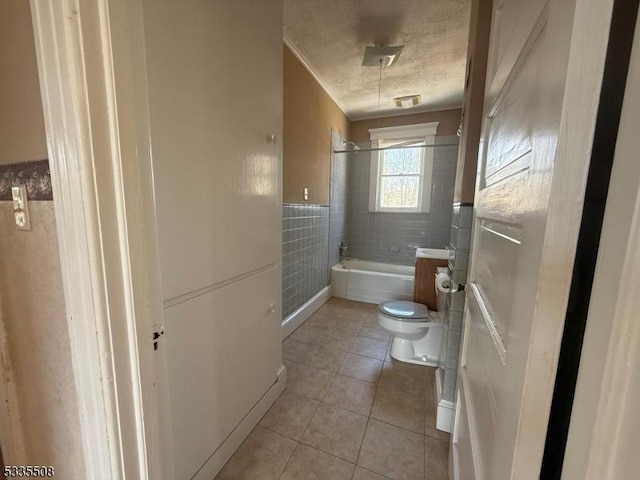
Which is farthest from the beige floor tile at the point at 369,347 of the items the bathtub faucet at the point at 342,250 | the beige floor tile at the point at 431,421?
the bathtub faucet at the point at 342,250

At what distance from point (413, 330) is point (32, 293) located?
2075mm

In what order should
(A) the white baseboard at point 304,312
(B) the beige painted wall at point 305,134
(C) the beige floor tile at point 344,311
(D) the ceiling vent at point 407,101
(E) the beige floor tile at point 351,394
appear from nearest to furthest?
(E) the beige floor tile at point 351,394 < (B) the beige painted wall at point 305,134 < (A) the white baseboard at point 304,312 < (C) the beige floor tile at point 344,311 < (D) the ceiling vent at point 407,101

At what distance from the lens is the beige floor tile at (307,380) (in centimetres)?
177

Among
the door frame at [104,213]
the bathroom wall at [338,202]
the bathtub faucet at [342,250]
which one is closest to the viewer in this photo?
the door frame at [104,213]

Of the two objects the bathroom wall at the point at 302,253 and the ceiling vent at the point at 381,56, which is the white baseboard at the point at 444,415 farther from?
the ceiling vent at the point at 381,56

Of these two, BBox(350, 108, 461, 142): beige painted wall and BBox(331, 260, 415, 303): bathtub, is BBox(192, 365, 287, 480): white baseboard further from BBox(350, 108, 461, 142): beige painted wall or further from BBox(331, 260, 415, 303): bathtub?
BBox(350, 108, 461, 142): beige painted wall

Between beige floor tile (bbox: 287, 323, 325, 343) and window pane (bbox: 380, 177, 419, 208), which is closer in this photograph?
beige floor tile (bbox: 287, 323, 325, 343)

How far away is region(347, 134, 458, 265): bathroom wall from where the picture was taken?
3533mm

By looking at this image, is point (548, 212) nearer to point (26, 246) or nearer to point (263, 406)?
point (26, 246)

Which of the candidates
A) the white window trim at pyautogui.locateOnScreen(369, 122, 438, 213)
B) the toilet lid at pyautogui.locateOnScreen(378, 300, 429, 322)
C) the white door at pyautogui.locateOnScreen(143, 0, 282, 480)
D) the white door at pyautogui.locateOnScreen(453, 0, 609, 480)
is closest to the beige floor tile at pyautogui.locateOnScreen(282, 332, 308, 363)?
the white door at pyautogui.locateOnScreen(143, 0, 282, 480)

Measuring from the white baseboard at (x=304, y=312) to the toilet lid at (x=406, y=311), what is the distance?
0.92 m

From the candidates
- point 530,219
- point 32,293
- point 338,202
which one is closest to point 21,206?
point 32,293

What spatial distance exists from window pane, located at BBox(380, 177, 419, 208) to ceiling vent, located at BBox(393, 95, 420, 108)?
96 cm

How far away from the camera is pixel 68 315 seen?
2.04ft
